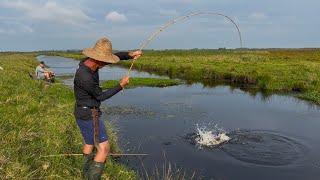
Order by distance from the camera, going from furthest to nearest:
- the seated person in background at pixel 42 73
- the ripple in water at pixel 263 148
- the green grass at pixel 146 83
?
the green grass at pixel 146 83 < the seated person in background at pixel 42 73 < the ripple in water at pixel 263 148

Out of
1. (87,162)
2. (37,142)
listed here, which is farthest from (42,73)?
(87,162)

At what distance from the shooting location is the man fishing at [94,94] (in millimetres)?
6715

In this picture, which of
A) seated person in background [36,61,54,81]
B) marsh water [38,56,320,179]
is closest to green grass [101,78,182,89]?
marsh water [38,56,320,179]

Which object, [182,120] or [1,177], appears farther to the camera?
[182,120]

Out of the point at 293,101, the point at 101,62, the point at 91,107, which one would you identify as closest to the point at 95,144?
the point at 91,107

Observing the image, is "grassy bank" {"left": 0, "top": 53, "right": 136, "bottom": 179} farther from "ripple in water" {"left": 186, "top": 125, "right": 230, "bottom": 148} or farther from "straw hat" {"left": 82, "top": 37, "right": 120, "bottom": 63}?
"ripple in water" {"left": 186, "top": 125, "right": 230, "bottom": 148}

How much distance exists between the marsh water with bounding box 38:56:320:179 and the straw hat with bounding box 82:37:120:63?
11.9 ft

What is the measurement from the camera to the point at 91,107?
22.7ft

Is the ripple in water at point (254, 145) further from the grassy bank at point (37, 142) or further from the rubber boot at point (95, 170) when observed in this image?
the rubber boot at point (95, 170)

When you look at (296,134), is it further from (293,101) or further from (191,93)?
(191,93)

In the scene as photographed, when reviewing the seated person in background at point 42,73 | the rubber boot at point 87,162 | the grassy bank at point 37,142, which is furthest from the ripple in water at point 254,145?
the seated person in background at point 42,73

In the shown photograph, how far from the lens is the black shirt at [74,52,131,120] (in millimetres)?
6695

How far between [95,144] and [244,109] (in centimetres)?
1586

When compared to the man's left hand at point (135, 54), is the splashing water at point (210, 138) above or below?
below
